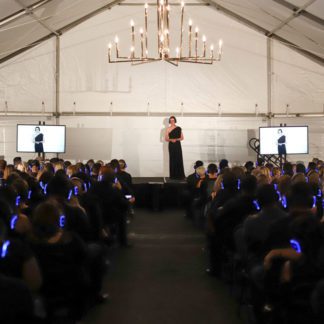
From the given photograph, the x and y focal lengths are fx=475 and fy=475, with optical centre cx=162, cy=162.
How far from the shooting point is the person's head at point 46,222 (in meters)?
2.78

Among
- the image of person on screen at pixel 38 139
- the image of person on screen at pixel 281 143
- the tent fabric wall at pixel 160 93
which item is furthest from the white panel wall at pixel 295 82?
the image of person on screen at pixel 38 139

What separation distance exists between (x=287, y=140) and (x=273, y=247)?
31.2 feet

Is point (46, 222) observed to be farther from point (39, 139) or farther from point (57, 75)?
point (57, 75)

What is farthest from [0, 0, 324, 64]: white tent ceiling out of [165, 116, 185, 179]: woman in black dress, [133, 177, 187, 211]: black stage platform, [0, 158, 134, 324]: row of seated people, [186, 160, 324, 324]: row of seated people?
[0, 158, 134, 324]: row of seated people

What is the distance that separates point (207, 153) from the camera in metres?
13.6

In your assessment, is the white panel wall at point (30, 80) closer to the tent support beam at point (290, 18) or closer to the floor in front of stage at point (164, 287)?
the tent support beam at point (290, 18)

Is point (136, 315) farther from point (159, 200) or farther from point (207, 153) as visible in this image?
point (207, 153)

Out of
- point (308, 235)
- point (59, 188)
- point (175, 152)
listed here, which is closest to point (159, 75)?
point (175, 152)

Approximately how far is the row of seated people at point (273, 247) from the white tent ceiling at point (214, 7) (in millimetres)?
5480

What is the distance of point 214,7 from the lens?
44.2 ft

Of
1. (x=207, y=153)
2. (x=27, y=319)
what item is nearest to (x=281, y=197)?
(x=27, y=319)

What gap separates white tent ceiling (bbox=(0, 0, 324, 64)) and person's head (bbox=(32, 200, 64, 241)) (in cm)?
708

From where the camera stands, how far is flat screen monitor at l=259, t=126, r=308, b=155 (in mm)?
12258

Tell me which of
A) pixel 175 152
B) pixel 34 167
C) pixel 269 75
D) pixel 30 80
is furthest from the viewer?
pixel 269 75
